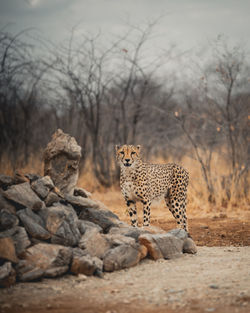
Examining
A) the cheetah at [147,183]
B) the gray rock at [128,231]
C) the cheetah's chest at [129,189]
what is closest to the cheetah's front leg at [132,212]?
the cheetah at [147,183]

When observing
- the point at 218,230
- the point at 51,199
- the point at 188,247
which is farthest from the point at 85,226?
the point at 218,230

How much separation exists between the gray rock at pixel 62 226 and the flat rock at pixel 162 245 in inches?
26.4

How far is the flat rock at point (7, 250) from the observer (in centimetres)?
328

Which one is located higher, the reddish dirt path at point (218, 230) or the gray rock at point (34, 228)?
the gray rock at point (34, 228)

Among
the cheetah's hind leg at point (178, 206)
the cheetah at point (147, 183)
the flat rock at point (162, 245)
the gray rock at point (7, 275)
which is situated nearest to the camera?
the gray rock at point (7, 275)

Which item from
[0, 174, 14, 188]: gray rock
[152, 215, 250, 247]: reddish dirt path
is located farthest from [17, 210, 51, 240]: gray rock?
[152, 215, 250, 247]: reddish dirt path

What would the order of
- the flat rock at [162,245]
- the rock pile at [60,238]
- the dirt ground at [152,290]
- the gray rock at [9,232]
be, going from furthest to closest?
the flat rock at [162,245], the gray rock at [9,232], the rock pile at [60,238], the dirt ground at [152,290]

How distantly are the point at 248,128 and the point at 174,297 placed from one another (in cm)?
642

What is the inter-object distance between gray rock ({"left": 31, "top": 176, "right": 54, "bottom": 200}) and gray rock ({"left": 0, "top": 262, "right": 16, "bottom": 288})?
3.51 feet

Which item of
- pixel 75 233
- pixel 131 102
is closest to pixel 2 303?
pixel 75 233

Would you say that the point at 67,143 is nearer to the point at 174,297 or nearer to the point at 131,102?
the point at 174,297

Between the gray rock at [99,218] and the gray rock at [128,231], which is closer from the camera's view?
the gray rock at [128,231]

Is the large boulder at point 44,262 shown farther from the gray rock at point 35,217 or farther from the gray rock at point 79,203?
the gray rock at point 79,203

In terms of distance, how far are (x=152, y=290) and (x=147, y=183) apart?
9.09 ft
